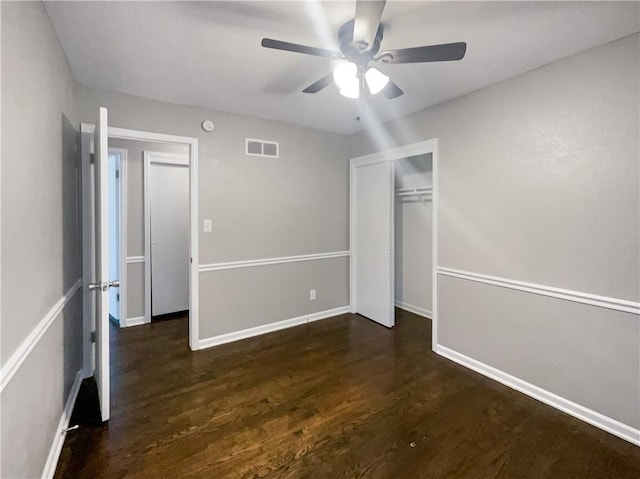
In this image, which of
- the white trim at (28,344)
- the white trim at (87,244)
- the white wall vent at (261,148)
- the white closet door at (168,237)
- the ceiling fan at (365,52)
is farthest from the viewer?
the white closet door at (168,237)

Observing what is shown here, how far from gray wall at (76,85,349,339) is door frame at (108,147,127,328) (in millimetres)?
1112

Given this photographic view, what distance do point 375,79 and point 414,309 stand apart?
Result: 10.1 feet

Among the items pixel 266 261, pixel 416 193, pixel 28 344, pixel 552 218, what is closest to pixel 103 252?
pixel 28 344

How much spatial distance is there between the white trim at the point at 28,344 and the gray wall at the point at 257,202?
1.34 meters

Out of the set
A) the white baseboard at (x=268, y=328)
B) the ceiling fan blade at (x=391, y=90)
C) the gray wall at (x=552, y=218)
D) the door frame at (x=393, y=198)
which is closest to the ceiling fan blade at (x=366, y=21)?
the ceiling fan blade at (x=391, y=90)

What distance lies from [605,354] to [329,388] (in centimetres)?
180

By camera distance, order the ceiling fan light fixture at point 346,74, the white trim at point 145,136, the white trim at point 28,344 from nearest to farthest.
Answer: the white trim at point 28,344, the ceiling fan light fixture at point 346,74, the white trim at point 145,136

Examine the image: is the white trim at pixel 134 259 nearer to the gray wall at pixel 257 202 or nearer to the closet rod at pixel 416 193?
the gray wall at pixel 257 202

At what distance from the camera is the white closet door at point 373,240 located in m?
3.50

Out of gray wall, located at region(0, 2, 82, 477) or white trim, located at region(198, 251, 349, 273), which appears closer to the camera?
gray wall, located at region(0, 2, 82, 477)

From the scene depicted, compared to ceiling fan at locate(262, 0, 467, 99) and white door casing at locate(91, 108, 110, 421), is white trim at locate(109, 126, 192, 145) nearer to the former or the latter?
white door casing at locate(91, 108, 110, 421)

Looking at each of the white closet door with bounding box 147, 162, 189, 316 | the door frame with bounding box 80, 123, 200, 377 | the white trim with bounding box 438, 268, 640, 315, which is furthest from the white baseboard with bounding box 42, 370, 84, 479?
the white trim with bounding box 438, 268, 640, 315

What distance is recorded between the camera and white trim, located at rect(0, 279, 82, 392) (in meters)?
1.07

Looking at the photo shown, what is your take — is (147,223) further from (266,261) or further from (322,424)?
(322,424)
